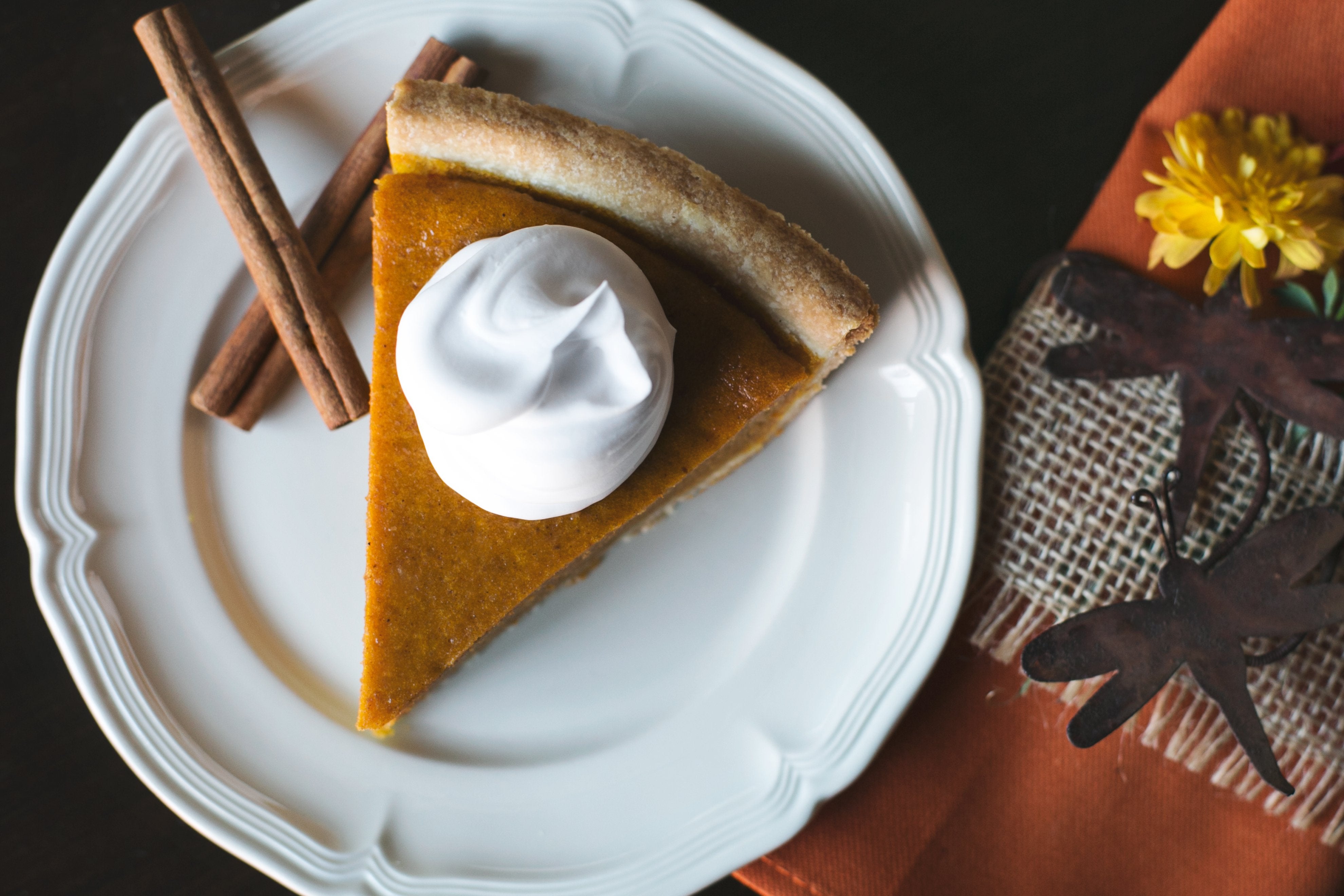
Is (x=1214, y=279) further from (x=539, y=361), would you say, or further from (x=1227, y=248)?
(x=539, y=361)

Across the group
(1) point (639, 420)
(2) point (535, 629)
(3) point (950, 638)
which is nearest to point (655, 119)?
(1) point (639, 420)

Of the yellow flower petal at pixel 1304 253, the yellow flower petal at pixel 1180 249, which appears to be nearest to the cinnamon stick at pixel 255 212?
the yellow flower petal at pixel 1180 249

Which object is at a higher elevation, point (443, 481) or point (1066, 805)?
point (443, 481)

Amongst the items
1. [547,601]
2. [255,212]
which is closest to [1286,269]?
[547,601]

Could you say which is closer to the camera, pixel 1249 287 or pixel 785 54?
pixel 1249 287

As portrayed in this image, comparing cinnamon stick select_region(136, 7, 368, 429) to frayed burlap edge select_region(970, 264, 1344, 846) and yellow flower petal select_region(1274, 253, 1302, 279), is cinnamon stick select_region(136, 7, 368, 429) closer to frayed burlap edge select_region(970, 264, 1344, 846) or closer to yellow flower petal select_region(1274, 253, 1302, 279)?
frayed burlap edge select_region(970, 264, 1344, 846)

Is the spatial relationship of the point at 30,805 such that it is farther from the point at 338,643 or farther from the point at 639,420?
the point at 639,420
